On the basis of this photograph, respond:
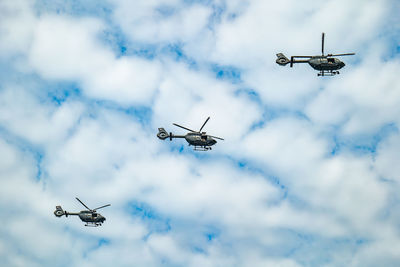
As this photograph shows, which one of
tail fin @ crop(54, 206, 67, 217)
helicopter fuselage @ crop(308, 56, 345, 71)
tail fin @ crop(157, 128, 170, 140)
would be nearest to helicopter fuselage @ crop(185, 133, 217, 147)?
tail fin @ crop(157, 128, 170, 140)

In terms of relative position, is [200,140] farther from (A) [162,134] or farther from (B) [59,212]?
(B) [59,212]

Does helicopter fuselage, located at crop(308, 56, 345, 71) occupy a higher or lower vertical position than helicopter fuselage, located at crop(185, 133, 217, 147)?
higher

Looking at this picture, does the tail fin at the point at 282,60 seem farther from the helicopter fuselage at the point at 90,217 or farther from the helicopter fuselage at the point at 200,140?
the helicopter fuselage at the point at 90,217

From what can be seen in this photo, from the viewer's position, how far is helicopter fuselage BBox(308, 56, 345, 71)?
324ft

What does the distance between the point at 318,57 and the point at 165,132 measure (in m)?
40.8

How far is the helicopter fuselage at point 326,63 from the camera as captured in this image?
324 ft

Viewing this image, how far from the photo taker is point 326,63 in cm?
9900

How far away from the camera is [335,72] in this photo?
9906cm

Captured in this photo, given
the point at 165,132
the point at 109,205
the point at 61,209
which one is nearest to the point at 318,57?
the point at 165,132

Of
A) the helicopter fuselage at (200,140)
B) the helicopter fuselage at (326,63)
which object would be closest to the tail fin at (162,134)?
the helicopter fuselage at (200,140)

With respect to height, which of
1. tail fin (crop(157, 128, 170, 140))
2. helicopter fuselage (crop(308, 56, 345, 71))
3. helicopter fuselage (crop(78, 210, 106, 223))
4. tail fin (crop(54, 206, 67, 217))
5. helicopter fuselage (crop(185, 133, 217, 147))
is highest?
helicopter fuselage (crop(308, 56, 345, 71))

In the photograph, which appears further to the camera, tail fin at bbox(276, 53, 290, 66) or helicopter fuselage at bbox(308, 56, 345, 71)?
tail fin at bbox(276, 53, 290, 66)

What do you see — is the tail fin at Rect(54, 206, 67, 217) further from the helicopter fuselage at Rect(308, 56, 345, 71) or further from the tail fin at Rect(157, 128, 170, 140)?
the helicopter fuselage at Rect(308, 56, 345, 71)

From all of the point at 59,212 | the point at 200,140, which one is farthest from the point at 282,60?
the point at 59,212
